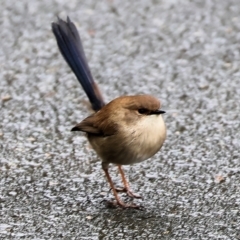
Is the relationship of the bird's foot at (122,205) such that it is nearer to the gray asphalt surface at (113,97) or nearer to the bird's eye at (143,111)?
the gray asphalt surface at (113,97)

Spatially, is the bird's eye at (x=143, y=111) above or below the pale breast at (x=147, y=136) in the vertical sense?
above

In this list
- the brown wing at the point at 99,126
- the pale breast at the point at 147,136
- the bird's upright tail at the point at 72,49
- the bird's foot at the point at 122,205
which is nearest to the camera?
the pale breast at the point at 147,136

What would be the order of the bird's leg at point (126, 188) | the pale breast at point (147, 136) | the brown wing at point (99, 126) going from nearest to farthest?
the pale breast at point (147, 136), the brown wing at point (99, 126), the bird's leg at point (126, 188)

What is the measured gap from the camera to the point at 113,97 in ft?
19.2

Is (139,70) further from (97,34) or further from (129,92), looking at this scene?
(97,34)

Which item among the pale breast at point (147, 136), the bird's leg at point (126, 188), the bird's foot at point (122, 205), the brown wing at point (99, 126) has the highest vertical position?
the brown wing at point (99, 126)

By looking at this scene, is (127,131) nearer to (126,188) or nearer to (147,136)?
(147,136)

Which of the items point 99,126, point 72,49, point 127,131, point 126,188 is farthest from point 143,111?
point 72,49

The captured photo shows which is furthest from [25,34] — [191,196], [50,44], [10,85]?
[191,196]

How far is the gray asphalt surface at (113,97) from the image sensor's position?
4.16 metres

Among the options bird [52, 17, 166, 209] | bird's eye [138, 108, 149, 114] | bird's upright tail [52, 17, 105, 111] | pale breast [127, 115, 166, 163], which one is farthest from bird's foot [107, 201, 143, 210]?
bird's upright tail [52, 17, 105, 111]

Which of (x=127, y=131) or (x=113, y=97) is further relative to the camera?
(x=113, y=97)

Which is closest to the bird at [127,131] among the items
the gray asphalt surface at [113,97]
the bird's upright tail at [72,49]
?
the gray asphalt surface at [113,97]

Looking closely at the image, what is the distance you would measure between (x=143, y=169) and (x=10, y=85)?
178cm
